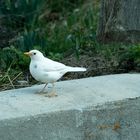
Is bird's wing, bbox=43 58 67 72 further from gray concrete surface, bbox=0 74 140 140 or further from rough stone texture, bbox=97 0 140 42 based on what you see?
rough stone texture, bbox=97 0 140 42

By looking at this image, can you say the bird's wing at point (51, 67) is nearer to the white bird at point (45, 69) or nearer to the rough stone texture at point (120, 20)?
the white bird at point (45, 69)

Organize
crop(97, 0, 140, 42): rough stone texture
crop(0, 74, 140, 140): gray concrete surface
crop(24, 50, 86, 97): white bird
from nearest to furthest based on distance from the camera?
crop(0, 74, 140, 140): gray concrete surface → crop(24, 50, 86, 97): white bird → crop(97, 0, 140, 42): rough stone texture

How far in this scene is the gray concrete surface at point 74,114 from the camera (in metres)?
4.32

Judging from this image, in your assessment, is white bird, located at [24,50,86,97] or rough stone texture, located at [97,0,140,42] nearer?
white bird, located at [24,50,86,97]

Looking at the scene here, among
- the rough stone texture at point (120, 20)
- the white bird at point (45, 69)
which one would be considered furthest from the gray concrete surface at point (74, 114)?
the rough stone texture at point (120, 20)

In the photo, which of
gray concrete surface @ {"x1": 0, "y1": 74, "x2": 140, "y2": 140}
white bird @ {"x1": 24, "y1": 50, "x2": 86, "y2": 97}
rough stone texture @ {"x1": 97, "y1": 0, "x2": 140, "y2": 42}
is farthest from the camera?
rough stone texture @ {"x1": 97, "y1": 0, "x2": 140, "y2": 42}

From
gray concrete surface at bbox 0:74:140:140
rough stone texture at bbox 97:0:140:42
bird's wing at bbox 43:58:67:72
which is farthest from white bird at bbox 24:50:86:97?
rough stone texture at bbox 97:0:140:42

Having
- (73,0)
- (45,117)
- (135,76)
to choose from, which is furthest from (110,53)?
(73,0)

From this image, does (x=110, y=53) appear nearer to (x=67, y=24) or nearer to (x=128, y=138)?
(x=128, y=138)

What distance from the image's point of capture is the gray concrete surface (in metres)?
4.32

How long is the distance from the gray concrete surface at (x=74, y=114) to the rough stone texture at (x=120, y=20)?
Answer: 1352 mm

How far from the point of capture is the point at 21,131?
4297 millimetres

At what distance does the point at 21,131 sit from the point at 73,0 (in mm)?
5891

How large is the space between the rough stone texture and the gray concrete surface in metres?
1.35
